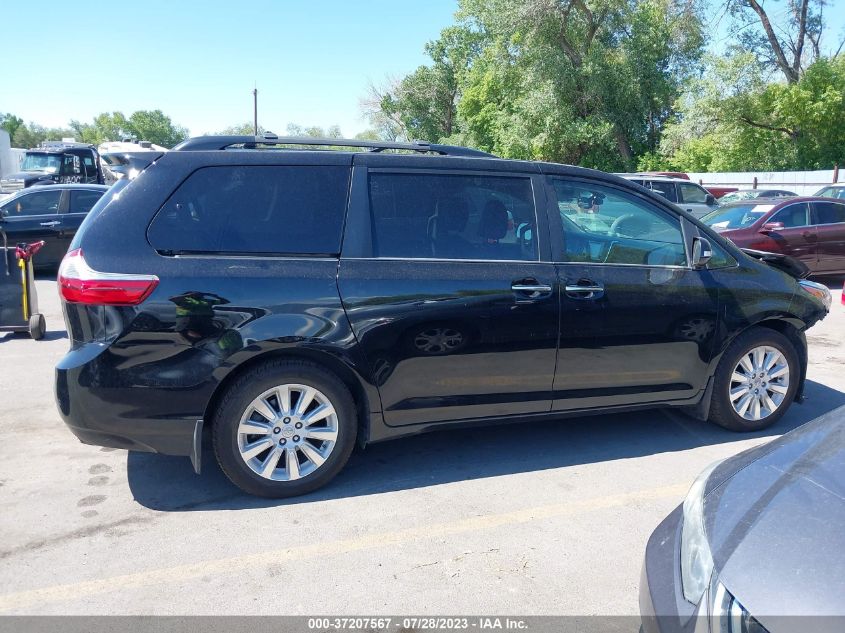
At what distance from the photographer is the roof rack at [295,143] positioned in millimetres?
4137

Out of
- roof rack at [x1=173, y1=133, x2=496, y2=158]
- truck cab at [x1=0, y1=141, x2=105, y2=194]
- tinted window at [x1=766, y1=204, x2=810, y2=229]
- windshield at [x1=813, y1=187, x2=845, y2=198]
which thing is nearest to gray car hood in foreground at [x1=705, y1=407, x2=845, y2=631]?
roof rack at [x1=173, y1=133, x2=496, y2=158]

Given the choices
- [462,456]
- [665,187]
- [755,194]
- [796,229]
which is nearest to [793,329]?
[462,456]

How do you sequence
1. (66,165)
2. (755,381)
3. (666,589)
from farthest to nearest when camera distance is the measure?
(66,165) < (755,381) < (666,589)

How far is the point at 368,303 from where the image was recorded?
393cm

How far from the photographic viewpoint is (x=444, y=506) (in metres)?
3.92

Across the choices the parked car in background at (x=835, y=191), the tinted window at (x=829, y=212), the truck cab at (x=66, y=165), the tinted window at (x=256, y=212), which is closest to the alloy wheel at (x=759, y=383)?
the tinted window at (x=256, y=212)

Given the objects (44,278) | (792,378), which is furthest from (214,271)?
(44,278)

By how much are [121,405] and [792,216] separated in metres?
11.3

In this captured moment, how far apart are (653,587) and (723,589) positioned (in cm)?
36

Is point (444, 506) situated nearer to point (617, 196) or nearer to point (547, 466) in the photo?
point (547, 466)

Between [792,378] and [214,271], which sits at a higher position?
[214,271]

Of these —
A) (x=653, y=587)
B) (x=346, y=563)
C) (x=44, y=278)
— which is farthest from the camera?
(x=44, y=278)

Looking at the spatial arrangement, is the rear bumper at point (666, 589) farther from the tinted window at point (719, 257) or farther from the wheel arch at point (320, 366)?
the tinted window at point (719, 257)

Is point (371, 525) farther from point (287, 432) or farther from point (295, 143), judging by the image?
point (295, 143)
